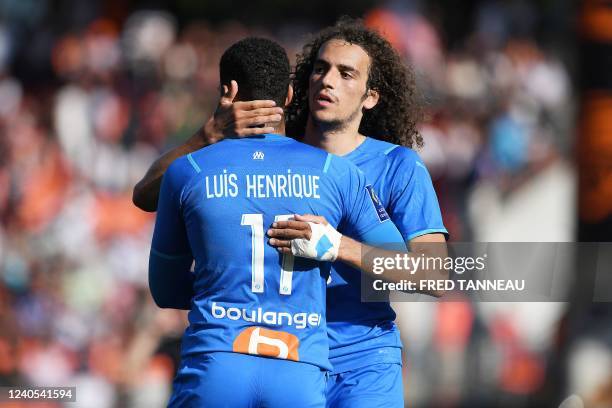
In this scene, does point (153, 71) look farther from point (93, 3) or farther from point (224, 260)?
point (224, 260)

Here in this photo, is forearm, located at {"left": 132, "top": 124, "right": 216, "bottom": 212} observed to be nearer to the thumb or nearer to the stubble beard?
the thumb

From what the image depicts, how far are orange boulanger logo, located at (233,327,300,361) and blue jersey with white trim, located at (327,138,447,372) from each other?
97 cm

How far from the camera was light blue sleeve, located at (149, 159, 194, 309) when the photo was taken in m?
4.40

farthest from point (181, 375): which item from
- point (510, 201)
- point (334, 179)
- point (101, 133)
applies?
point (101, 133)

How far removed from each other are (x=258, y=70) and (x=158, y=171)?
0.77m

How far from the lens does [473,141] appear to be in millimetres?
12469

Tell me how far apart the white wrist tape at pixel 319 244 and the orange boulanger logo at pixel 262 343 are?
0.32 m

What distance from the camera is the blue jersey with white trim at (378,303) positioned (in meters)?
5.14

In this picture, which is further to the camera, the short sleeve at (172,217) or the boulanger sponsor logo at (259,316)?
the short sleeve at (172,217)

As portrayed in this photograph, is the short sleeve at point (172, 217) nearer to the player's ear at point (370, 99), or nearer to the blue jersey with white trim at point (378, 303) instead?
the blue jersey with white trim at point (378, 303)

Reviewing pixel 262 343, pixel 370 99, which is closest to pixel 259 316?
pixel 262 343

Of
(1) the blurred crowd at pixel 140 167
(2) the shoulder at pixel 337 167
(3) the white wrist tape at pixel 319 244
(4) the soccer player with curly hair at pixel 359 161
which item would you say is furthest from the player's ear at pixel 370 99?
(1) the blurred crowd at pixel 140 167

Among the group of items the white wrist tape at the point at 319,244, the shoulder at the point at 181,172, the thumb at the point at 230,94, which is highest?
the thumb at the point at 230,94

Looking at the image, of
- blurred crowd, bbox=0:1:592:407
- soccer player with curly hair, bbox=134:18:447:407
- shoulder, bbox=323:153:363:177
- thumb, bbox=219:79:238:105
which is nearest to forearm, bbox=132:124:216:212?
soccer player with curly hair, bbox=134:18:447:407
